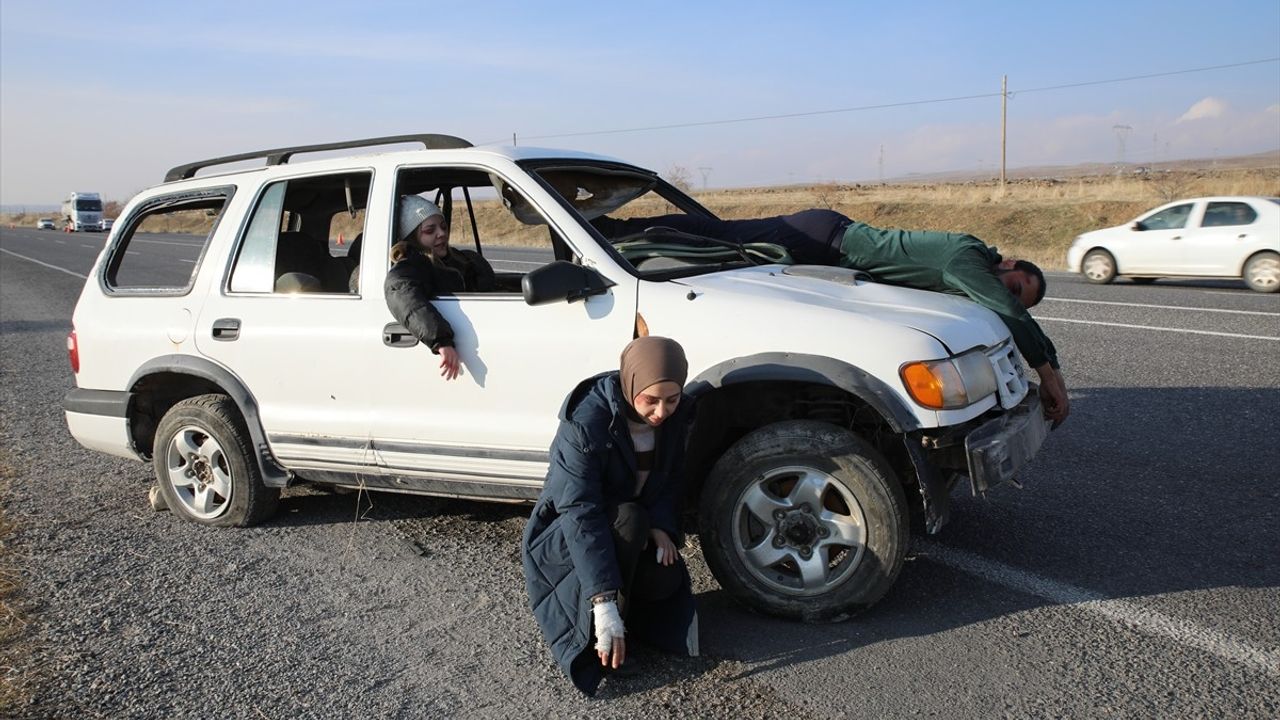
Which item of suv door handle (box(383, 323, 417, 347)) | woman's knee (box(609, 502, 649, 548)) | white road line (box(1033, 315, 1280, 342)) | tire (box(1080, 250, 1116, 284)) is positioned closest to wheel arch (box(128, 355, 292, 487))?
suv door handle (box(383, 323, 417, 347))

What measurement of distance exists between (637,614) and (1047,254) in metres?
23.0

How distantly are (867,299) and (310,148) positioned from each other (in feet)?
9.78

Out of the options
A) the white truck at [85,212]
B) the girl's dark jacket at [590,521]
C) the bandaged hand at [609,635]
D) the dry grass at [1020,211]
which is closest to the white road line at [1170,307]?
the dry grass at [1020,211]

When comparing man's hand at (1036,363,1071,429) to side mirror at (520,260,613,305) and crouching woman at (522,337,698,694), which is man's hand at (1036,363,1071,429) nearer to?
crouching woman at (522,337,698,694)

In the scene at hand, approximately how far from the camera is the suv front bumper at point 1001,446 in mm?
3529

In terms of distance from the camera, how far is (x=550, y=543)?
139 inches

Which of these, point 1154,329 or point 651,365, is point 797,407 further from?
point 1154,329

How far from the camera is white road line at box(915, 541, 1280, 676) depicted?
338cm

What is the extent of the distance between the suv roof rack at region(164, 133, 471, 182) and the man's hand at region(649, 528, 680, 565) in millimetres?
2170

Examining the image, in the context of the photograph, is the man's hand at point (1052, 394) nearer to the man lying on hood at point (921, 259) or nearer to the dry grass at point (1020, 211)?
the man lying on hood at point (921, 259)

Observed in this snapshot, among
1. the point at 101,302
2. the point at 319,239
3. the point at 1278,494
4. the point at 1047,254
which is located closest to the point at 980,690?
the point at 1278,494

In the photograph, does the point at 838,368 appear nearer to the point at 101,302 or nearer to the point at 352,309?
the point at 352,309

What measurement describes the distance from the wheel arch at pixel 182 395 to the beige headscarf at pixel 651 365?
7.58ft

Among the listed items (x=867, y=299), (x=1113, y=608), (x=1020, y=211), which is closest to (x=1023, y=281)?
(x=867, y=299)
